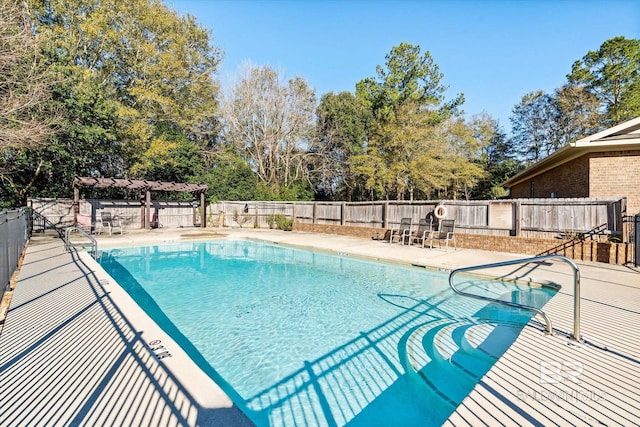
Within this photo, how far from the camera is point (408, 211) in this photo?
12594 millimetres

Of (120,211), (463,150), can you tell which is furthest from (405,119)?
(120,211)

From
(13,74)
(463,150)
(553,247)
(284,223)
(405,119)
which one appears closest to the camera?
(553,247)

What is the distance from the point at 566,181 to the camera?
11094 millimetres

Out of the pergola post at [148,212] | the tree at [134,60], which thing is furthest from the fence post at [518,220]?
the tree at [134,60]

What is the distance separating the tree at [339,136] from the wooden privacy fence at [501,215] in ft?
33.6

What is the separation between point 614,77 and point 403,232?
2242cm

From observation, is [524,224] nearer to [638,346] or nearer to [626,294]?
[626,294]

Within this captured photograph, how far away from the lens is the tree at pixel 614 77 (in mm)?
21453

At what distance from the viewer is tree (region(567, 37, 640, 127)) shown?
21.5m

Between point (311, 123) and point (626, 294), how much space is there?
23.2 m

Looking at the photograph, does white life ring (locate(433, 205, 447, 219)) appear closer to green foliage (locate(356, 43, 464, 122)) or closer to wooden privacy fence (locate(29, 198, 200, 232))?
green foliage (locate(356, 43, 464, 122))

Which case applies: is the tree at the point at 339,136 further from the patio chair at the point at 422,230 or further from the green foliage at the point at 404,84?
the patio chair at the point at 422,230

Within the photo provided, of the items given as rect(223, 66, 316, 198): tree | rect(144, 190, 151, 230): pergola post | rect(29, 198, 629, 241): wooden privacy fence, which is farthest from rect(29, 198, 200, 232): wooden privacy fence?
rect(223, 66, 316, 198): tree

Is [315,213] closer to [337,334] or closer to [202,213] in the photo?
[202,213]
